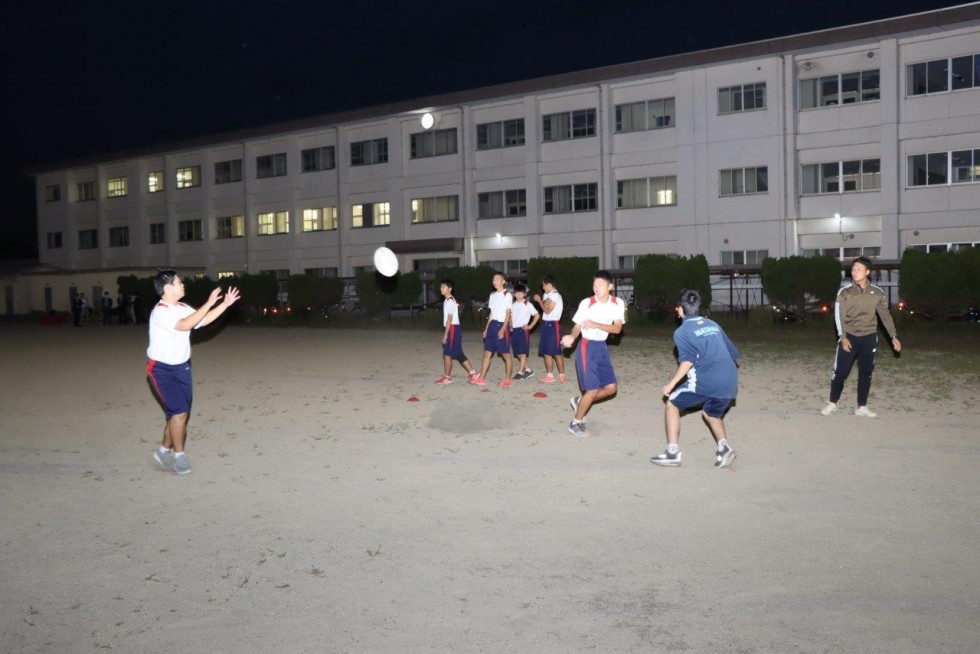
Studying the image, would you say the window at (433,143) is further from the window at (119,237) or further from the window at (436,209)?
the window at (119,237)

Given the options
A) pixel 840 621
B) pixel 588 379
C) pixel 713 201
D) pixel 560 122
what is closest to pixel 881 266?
pixel 713 201

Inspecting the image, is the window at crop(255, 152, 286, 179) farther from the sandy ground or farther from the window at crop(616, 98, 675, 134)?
the sandy ground

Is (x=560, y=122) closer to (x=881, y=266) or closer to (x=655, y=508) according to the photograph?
(x=881, y=266)

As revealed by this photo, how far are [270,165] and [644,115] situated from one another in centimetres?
2422

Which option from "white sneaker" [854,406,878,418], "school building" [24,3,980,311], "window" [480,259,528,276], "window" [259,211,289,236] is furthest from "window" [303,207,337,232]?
"white sneaker" [854,406,878,418]

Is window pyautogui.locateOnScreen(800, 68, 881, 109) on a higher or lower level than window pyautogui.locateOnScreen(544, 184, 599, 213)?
higher

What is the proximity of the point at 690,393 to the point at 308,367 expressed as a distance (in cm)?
1224

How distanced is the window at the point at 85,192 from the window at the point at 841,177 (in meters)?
48.1

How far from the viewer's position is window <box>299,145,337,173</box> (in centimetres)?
5050

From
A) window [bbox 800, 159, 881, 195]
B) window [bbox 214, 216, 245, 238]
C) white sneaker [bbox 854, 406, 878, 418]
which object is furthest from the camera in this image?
window [bbox 214, 216, 245, 238]

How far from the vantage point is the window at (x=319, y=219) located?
166ft

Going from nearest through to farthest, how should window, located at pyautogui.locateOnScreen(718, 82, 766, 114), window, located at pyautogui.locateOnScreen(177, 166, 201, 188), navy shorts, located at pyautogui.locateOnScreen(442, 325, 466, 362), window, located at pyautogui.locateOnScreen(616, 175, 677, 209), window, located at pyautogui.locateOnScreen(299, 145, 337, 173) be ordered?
navy shorts, located at pyautogui.locateOnScreen(442, 325, 466, 362) → window, located at pyautogui.locateOnScreen(718, 82, 766, 114) → window, located at pyautogui.locateOnScreen(616, 175, 677, 209) → window, located at pyautogui.locateOnScreen(299, 145, 337, 173) → window, located at pyautogui.locateOnScreen(177, 166, 201, 188)

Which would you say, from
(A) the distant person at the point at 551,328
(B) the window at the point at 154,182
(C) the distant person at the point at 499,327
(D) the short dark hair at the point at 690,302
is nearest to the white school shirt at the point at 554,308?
(A) the distant person at the point at 551,328

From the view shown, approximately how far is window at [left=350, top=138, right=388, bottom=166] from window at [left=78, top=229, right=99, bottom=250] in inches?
923
